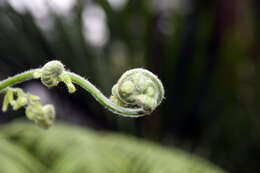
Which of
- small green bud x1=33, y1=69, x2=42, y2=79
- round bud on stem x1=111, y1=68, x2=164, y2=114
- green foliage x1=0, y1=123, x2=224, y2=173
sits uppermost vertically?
green foliage x1=0, y1=123, x2=224, y2=173

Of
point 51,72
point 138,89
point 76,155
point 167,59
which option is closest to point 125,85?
point 138,89

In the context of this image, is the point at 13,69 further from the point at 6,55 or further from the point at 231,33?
the point at 231,33

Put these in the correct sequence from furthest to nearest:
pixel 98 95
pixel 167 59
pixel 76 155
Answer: pixel 167 59 < pixel 76 155 < pixel 98 95

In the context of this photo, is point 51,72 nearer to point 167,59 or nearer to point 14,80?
point 14,80

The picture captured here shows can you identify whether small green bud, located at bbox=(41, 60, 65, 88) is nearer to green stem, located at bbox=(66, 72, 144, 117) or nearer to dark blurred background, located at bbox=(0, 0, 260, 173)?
green stem, located at bbox=(66, 72, 144, 117)

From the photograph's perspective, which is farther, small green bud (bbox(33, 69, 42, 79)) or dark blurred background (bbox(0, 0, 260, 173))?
dark blurred background (bbox(0, 0, 260, 173))

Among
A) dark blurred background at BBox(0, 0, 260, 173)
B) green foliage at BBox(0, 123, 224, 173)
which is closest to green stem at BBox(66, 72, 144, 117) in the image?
green foliage at BBox(0, 123, 224, 173)
